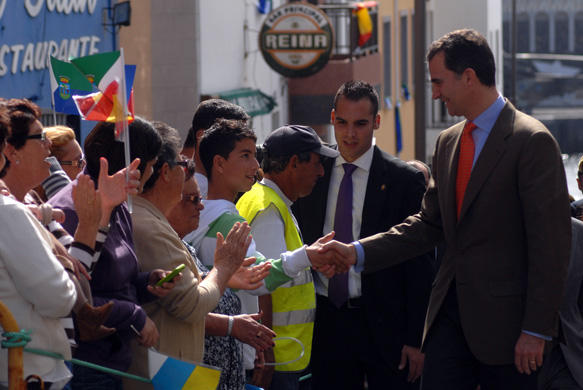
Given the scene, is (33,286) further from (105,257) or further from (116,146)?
(116,146)

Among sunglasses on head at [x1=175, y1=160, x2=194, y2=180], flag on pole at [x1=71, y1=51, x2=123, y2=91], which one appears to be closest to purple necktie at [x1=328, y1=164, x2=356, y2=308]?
sunglasses on head at [x1=175, y1=160, x2=194, y2=180]

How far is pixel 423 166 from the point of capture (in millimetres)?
8023

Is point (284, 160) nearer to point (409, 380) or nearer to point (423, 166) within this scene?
point (409, 380)

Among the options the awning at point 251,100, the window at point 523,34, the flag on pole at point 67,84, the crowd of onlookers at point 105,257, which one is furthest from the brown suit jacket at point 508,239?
the window at point 523,34

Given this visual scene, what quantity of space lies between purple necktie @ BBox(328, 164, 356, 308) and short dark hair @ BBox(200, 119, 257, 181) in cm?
88

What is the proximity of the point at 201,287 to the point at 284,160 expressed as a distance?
139 cm

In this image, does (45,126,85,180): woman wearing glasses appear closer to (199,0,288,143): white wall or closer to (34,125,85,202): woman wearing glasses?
(34,125,85,202): woman wearing glasses

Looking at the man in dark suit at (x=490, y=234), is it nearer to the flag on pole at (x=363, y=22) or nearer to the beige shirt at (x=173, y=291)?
the beige shirt at (x=173, y=291)

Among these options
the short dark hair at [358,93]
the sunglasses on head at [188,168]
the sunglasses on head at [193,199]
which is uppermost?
the short dark hair at [358,93]

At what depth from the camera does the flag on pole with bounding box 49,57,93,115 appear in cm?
496

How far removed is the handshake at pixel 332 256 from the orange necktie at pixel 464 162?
2.59ft

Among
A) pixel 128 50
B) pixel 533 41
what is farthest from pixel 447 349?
pixel 533 41

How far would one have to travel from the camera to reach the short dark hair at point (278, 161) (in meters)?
5.92

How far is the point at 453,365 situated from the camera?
17.2 feet
